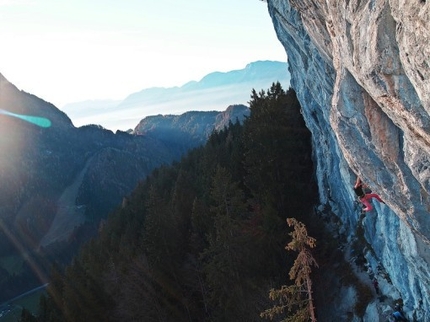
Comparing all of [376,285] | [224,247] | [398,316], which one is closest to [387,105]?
[398,316]

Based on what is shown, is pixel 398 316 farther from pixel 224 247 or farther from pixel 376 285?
pixel 224 247

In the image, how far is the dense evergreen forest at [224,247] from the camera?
29.4 m

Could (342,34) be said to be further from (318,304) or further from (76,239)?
(76,239)

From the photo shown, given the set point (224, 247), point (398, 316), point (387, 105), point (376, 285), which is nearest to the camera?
point (387, 105)

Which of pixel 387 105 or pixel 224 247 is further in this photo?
pixel 224 247

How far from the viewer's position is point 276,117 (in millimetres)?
35750

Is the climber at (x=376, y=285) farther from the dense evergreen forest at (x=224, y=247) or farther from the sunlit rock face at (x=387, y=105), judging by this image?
the dense evergreen forest at (x=224, y=247)

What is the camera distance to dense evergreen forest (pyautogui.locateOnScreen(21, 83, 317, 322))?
29375 millimetres

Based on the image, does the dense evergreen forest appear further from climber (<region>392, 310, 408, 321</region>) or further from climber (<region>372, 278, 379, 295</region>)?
climber (<region>392, 310, 408, 321</region>)

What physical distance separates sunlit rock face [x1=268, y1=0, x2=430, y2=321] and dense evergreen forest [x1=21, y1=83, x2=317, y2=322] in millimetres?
9045

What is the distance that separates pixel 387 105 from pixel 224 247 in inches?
798

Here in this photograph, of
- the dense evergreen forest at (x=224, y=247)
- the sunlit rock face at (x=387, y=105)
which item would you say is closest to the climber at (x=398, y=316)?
the sunlit rock face at (x=387, y=105)

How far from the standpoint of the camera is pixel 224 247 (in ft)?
96.2

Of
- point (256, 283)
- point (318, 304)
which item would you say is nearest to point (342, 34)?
point (256, 283)
